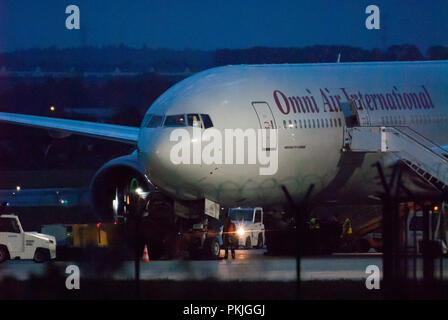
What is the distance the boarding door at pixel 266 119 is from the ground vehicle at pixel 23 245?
545cm

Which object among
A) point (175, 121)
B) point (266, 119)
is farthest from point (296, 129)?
point (175, 121)

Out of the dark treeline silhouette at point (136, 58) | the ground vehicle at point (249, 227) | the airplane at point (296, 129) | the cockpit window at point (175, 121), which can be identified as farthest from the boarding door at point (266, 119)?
the dark treeline silhouette at point (136, 58)

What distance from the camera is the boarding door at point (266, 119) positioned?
26.8m

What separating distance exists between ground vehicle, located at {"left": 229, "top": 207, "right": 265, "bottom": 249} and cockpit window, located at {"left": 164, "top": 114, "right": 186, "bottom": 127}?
30.9ft

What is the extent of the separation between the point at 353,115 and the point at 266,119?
2.84 meters

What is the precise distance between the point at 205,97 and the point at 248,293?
27.8ft

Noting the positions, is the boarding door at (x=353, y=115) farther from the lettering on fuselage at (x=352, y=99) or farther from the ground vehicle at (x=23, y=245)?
the ground vehicle at (x=23, y=245)

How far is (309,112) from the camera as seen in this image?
2792 centimetres

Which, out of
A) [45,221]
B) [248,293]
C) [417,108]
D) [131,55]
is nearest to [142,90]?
[131,55]

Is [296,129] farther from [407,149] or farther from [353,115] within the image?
[407,149]

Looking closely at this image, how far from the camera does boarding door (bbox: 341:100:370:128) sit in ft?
94.2

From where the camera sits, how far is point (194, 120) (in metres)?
26.2

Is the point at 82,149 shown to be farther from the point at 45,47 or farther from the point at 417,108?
the point at 417,108

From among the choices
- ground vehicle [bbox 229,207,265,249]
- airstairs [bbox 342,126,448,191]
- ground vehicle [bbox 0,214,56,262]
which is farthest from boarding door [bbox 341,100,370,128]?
ground vehicle [bbox 229,207,265,249]
